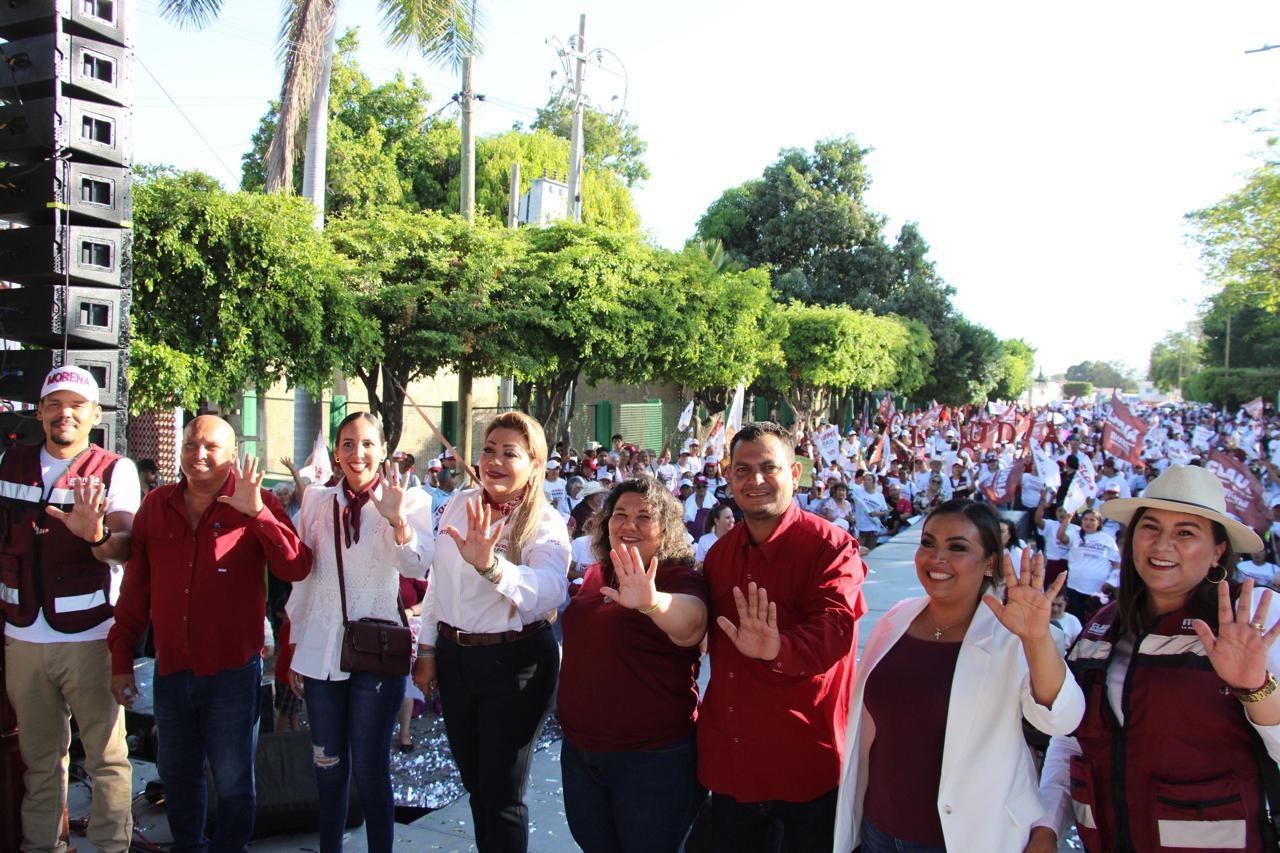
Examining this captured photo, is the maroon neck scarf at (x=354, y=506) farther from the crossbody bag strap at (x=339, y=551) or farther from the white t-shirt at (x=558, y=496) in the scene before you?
the white t-shirt at (x=558, y=496)

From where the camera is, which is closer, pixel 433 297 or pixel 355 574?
pixel 355 574

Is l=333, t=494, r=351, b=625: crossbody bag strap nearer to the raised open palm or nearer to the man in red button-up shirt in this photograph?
the man in red button-up shirt

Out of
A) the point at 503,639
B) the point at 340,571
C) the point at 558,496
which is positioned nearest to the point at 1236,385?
the point at 558,496

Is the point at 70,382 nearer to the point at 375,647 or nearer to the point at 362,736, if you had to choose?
the point at 375,647

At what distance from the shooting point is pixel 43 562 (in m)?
3.50

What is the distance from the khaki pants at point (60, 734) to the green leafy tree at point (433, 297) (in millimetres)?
10047

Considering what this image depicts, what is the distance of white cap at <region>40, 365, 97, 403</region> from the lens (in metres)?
3.58

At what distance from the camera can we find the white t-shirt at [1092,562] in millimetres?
8016

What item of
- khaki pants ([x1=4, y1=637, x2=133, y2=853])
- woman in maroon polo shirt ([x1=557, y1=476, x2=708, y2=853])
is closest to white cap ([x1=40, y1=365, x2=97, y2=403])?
khaki pants ([x1=4, y1=637, x2=133, y2=853])

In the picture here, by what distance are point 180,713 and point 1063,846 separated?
12.9ft

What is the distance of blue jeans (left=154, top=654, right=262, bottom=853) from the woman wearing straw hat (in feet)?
8.70

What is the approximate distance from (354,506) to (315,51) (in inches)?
475

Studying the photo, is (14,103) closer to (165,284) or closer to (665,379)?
(165,284)

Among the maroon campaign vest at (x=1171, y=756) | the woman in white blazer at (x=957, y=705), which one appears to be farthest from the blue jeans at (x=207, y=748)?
the maroon campaign vest at (x=1171, y=756)
